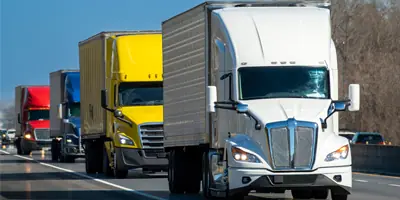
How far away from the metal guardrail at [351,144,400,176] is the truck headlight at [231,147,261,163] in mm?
17123

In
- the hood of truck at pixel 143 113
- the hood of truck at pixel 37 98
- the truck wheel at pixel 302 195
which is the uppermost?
the hood of truck at pixel 37 98

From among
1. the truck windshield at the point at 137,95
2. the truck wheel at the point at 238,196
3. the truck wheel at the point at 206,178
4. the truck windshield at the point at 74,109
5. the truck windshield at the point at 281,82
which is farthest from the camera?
the truck windshield at the point at 74,109

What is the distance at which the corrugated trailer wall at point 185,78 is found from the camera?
2191 centimetres

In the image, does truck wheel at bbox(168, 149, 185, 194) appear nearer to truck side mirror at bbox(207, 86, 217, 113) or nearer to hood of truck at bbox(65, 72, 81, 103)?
truck side mirror at bbox(207, 86, 217, 113)

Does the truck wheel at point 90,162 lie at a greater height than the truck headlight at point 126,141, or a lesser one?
lesser

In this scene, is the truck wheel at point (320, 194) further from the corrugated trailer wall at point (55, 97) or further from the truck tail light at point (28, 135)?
the truck tail light at point (28, 135)

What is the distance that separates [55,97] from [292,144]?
3415 centimetres

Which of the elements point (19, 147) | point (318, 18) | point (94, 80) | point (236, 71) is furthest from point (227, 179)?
point (19, 147)

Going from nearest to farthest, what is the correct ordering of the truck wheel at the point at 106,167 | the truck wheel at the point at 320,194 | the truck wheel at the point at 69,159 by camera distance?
the truck wheel at the point at 320,194 → the truck wheel at the point at 106,167 → the truck wheel at the point at 69,159

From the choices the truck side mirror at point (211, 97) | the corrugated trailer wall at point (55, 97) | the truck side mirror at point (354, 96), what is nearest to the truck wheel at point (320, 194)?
the truck side mirror at point (354, 96)

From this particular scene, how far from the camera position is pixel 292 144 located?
19078 millimetres

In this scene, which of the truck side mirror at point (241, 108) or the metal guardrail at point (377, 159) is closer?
the truck side mirror at point (241, 108)

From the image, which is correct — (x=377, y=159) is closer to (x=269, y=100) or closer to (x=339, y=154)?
(x=269, y=100)

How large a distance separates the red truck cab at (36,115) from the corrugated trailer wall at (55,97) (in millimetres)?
7012
